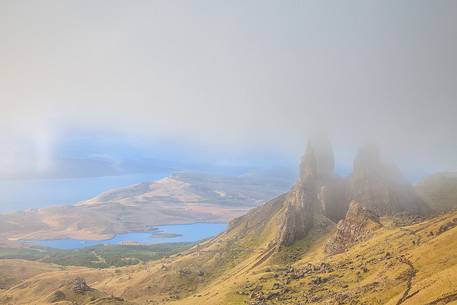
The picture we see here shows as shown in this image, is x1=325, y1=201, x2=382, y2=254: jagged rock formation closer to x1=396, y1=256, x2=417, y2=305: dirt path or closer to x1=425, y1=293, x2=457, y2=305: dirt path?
x1=396, y1=256, x2=417, y2=305: dirt path

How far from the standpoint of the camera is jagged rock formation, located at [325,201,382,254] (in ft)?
552

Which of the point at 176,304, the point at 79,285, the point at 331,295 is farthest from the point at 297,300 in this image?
the point at 79,285

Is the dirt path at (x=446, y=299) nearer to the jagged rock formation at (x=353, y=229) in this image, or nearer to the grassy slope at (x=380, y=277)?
the grassy slope at (x=380, y=277)

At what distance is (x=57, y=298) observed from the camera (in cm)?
16812

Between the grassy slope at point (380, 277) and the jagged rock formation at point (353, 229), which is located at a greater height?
the jagged rock formation at point (353, 229)

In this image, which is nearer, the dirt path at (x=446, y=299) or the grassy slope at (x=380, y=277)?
the dirt path at (x=446, y=299)

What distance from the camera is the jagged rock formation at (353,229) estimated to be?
552ft

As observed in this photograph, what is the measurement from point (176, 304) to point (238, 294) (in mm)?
36143

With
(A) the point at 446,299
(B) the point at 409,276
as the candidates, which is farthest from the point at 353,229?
(A) the point at 446,299

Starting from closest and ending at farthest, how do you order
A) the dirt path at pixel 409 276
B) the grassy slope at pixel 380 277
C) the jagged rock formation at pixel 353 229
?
1. the dirt path at pixel 409 276
2. the grassy slope at pixel 380 277
3. the jagged rock formation at pixel 353 229

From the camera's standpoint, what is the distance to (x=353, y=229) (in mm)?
174125

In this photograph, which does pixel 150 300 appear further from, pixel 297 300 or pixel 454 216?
pixel 454 216

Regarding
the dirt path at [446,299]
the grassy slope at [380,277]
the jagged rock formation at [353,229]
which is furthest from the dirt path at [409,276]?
the jagged rock formation at [353,229]

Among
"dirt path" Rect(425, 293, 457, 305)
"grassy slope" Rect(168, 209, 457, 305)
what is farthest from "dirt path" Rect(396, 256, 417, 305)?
"dirt path" Rect(425, 293, 457, 305)
